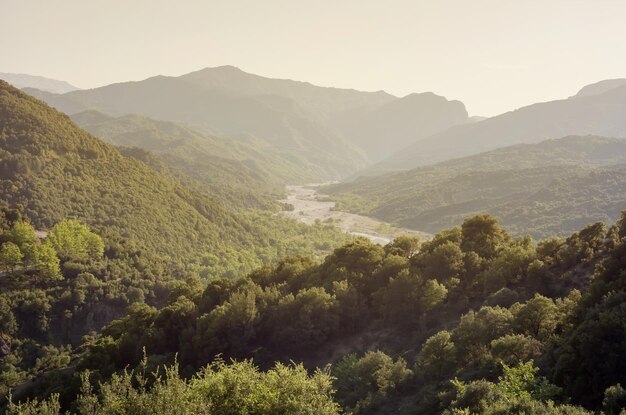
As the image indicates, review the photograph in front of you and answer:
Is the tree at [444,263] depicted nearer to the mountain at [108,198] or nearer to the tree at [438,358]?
the tree at [438,358]

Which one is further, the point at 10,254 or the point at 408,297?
the point at 10,254

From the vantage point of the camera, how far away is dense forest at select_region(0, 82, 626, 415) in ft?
75.9

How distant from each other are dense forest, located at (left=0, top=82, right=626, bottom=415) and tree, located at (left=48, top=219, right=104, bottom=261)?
1.00ft

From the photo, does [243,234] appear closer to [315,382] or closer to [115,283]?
[115,283]

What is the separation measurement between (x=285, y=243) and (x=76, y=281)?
88.8 meters

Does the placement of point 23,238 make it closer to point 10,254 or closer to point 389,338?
point 10,254

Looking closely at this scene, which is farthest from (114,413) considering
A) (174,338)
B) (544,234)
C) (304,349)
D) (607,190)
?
(607,190)

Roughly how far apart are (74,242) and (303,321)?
5900 centimetres

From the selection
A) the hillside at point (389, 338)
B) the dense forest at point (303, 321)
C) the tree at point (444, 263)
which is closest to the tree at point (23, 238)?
the dense forest at point (303, 321)

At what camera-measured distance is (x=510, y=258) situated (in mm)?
50031

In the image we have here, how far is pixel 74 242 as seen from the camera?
87500 millimetres

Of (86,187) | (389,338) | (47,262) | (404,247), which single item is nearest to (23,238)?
(47,262)

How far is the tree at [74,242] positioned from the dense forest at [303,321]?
30 centimetres

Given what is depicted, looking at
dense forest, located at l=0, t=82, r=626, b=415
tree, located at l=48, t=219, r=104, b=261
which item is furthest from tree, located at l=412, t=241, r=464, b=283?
tree, located at l=48, t=219, r=104, b=261
